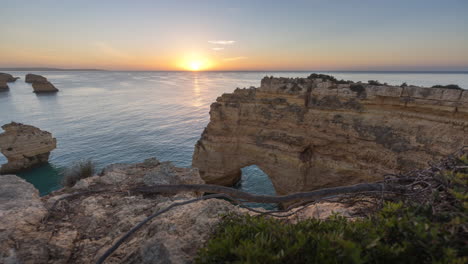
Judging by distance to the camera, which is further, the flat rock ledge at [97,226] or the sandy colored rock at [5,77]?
the sandy colored rock at [5,77]

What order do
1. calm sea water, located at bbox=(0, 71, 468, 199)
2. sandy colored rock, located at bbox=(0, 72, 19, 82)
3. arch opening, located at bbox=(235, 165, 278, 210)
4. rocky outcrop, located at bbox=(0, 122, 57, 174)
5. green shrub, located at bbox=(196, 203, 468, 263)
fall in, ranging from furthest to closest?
1. sandy colored rock, located at bbox=(0, 72, 19, 82)
2. calm sea water, located at bbox=(0, 71, 468, 199)
3. rocky outcrop, located at bbox=(0, 122, 57, 174)
4. arch opening, located at bbox=(235, 165, 278, 210)
5. green shrub, located at bbox=(196, 203, 468, 263)

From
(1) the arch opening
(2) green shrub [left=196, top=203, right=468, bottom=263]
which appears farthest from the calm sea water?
(2) green shrub [left=196, top=203, right=468, bottom=263]

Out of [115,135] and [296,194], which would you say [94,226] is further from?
[115,135]

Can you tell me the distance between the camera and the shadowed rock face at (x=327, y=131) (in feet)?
32.8

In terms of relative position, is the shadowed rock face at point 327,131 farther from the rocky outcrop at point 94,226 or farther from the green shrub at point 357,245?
the green shrub at point 357,245

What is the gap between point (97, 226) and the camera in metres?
3.15

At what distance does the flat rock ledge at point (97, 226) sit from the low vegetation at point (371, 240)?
0.69m

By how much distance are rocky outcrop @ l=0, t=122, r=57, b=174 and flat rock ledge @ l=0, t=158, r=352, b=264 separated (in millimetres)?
22206

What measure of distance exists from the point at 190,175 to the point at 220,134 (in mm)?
10698

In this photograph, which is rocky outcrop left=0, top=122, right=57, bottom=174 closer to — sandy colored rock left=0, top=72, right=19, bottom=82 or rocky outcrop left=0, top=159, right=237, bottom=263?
rocky outcrop left=0, top=159, right=237, bottom=263

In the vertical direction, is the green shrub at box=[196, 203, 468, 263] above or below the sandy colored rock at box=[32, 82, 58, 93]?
below

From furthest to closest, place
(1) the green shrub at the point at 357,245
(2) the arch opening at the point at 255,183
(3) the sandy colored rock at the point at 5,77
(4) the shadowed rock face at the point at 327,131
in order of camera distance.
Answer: (3) the sandy colored rock at the point at 5,77, (2) the arch opening at the point at 255,183, (4) the shadowed rock face at the point at 327,131, (1) the green shrub at the point at 357,245

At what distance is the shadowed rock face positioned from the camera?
10.0 m

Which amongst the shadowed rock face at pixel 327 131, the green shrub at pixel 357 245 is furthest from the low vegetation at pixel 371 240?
the shadowed rock face at pixel 327 131
